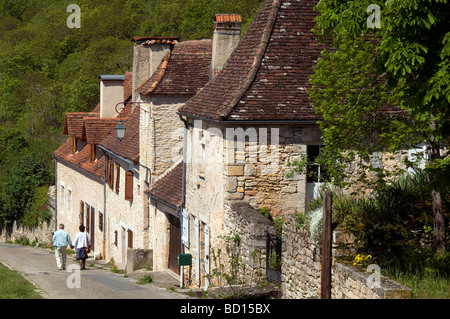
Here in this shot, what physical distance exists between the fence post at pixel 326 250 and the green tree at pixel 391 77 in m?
0.97

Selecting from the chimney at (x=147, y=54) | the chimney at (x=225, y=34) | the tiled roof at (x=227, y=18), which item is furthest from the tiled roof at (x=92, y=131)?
the tiled roof at (x=227, y=18)

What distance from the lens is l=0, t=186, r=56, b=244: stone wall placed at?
37781 millimetres

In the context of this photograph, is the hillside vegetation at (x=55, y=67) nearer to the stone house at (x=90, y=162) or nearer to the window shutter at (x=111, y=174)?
the stone house at (x=90, y=162)

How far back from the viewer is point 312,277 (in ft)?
39.8

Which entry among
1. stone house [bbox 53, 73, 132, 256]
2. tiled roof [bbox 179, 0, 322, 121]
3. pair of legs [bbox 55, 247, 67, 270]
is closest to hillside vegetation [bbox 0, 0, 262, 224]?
stone house [bbox 53, 73, 132, 256]

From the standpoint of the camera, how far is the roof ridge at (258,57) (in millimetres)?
15513

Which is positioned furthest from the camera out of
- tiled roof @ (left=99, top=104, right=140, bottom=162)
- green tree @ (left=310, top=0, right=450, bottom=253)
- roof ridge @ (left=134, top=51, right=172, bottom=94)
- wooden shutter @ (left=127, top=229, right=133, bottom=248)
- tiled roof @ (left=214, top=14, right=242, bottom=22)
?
wooden shutter @ (left=127, top=229, right=133, bottom=248)

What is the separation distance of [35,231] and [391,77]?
32.5 metres

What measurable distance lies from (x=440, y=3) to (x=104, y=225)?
22.2m

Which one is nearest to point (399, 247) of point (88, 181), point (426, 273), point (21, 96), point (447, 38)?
point (426, 273)

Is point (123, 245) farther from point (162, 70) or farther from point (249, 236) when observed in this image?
point (249, 236)

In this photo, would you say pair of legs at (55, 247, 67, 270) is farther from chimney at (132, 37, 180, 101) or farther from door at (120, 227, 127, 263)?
chimney at (132, 37, 180, 101)

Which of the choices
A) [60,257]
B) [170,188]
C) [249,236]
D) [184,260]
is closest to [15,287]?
[249,236]

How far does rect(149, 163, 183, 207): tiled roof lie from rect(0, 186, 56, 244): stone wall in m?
16.3
